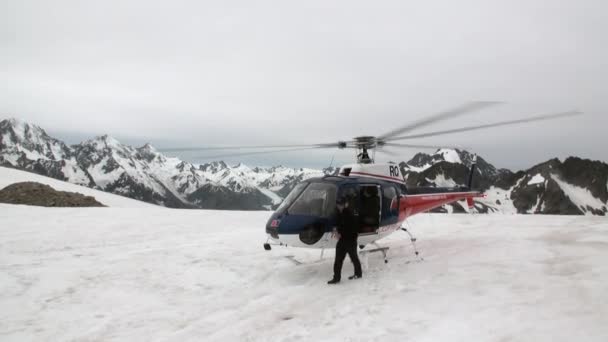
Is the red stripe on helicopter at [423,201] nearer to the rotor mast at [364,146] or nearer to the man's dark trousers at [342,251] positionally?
the rotor mast at [364,146]

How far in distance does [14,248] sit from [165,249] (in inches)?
182

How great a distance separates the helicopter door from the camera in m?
10.00

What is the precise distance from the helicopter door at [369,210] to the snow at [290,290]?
32.3 inches

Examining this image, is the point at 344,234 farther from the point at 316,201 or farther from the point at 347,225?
the point at 316,201

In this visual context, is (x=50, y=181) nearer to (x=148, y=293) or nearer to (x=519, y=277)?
(x=148, y=293)

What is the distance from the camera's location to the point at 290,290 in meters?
8.88

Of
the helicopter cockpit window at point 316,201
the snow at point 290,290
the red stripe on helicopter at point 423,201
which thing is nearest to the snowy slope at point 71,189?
the snow at point 290,290

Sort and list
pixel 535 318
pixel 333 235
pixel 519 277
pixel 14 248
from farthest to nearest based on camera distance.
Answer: pixel 14 248 → pixel 333 235 → pixel 519 277 → pixel 535 318

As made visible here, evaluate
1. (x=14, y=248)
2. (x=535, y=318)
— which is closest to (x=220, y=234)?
(x=14, y=248)

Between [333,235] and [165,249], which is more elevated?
[333,235]

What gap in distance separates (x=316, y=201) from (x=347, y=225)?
3.56 ft

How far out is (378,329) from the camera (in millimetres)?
6281

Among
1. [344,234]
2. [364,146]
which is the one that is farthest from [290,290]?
[364,146]

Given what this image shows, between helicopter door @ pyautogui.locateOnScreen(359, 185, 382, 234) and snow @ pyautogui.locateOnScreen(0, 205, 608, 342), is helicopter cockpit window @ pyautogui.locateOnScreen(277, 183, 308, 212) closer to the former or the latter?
helicopter door @ pyautogui.locateOnScreen(359, 185, 382, 234)
